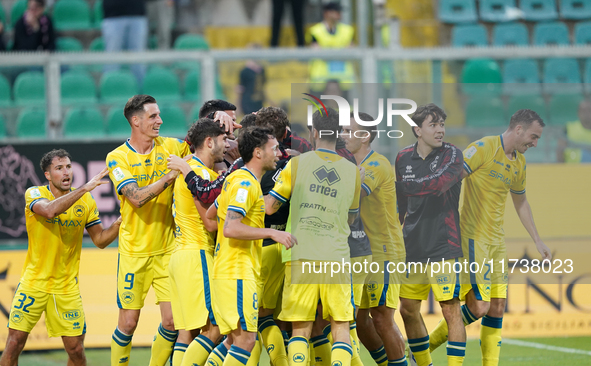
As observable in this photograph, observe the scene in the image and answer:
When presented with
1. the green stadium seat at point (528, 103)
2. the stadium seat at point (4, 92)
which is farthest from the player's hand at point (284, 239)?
the stadium seat at point (4, 92)

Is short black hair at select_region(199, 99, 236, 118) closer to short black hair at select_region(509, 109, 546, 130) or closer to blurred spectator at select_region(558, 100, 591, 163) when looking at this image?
short black hair at select_region(509, 109, 546, 130)

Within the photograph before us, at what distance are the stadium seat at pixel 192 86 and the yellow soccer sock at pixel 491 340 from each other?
4965mm

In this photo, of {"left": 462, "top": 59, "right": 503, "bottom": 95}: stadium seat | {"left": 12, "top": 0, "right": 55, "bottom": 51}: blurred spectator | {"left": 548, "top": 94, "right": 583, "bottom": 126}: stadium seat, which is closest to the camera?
{"left": 548, "top": 94, "right": 583, "bottom": 126}: stadium seat

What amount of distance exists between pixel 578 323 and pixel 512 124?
3.47 meters

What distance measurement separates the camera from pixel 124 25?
1145 cm

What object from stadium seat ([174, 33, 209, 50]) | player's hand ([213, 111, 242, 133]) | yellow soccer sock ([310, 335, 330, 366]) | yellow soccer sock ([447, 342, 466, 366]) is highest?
stadium seat ([174, 33, 209, 50])

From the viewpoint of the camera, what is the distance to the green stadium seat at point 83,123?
9.41 metres

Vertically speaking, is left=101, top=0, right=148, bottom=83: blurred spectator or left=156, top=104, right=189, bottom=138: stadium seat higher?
left=101, top=0, right=148, bottom=83: blurred spectator

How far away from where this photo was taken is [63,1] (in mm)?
13188

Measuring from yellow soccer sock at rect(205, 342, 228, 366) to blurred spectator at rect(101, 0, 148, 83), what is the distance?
7.18 meters

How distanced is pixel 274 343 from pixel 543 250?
8.86ft

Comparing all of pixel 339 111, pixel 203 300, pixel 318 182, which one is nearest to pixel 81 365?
pixel 203 300

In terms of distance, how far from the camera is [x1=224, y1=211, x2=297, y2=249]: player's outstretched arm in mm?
5082

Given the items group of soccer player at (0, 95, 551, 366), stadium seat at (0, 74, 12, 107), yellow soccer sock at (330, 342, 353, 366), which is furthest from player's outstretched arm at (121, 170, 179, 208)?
stadium seat at (0, 74, 12, 107)
